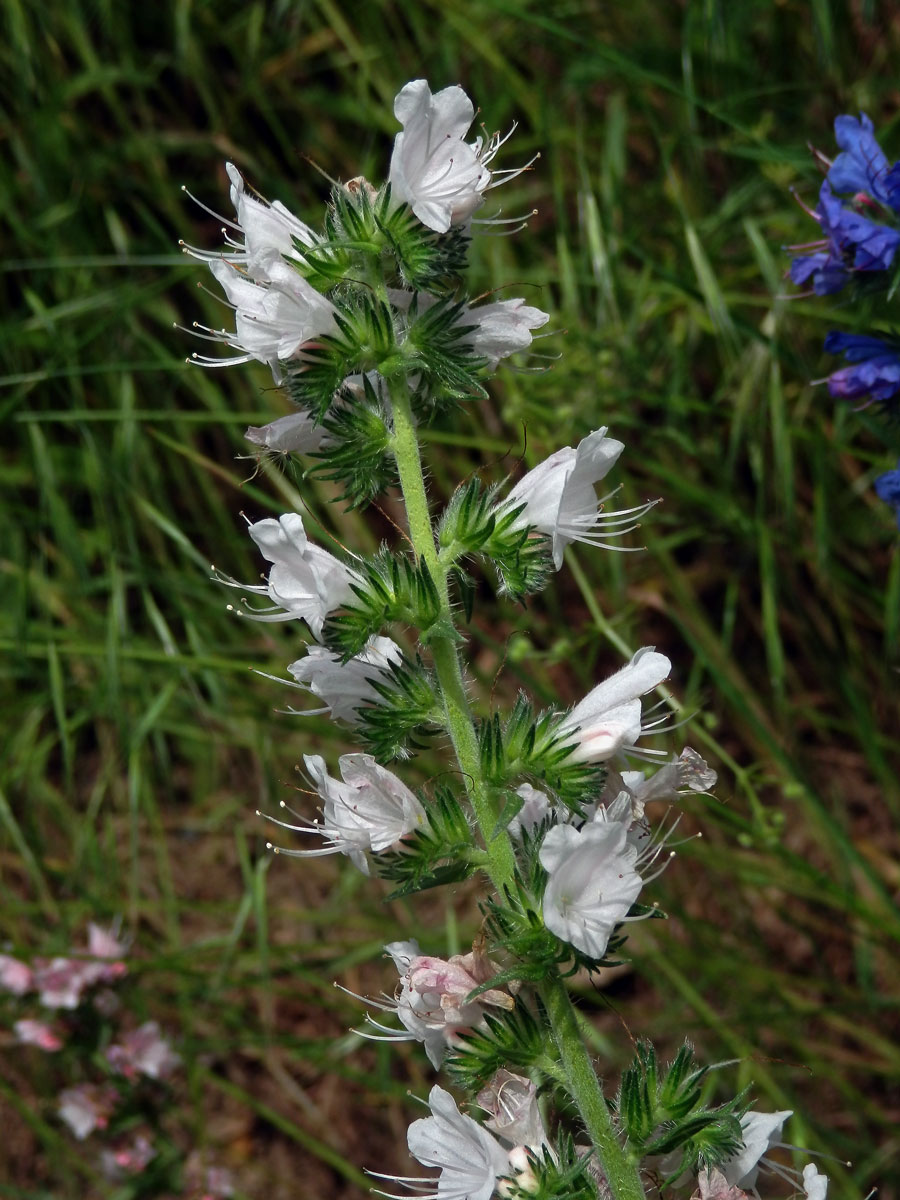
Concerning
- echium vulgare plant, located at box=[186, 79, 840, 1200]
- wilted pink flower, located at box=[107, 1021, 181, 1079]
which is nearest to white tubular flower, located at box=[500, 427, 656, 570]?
echium vulgare plant, located at box=[186, 79, 840, 1200]

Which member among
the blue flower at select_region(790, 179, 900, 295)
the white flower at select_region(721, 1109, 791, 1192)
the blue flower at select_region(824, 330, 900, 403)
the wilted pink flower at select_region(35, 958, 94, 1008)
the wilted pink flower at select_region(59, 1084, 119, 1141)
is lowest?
the wilted pink flower at select_region(59, 1084, 119, 1141)

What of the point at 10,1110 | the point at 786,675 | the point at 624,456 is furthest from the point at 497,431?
the point at 10,1110

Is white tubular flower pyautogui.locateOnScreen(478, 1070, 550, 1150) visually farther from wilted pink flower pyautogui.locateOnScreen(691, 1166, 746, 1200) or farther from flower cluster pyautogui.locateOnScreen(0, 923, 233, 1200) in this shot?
flower cluster pyautogui.locateOnScreen(0, 923, 233, 1200)

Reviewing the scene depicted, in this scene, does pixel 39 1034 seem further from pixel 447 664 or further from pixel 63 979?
pixel 447 664

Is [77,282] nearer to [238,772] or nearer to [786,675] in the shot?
[238,772]

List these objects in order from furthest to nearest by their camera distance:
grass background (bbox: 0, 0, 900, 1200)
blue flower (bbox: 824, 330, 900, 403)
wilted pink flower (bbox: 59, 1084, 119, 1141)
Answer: wilted pink flower (bbox: 59, 1084, 119, 1141), grass background (bbox: 0, 0, 900, 1200), blue flower (bbox: 824, 330, 900, 403)

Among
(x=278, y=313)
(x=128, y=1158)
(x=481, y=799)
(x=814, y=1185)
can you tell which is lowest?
(x=128, y=1158)

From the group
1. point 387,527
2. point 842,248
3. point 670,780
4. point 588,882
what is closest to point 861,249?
point 842,248
